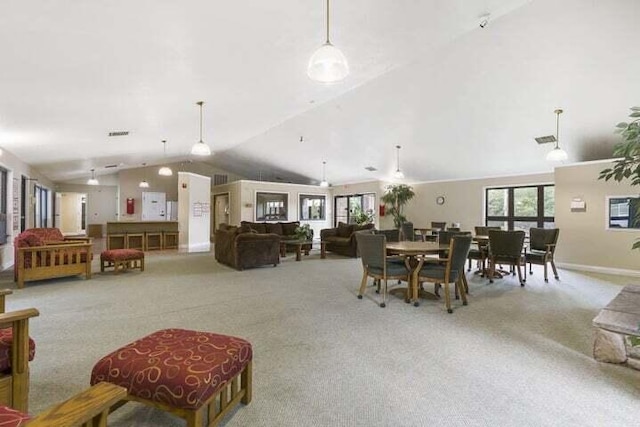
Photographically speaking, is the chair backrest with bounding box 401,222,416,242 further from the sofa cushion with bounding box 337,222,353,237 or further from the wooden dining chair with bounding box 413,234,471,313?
the wooden dining chair with bounding box 413,234,471,313

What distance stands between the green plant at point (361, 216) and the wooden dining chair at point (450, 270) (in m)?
6.27

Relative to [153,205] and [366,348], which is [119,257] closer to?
[366,348]

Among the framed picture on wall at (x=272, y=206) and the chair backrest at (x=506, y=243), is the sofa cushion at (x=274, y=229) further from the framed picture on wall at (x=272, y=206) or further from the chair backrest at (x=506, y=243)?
the chair backrest at (x=506, y=243)

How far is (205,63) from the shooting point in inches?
130

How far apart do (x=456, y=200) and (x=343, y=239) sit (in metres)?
3.52

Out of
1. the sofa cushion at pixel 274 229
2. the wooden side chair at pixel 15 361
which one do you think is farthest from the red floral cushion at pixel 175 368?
the sofa cushion at pixel 274 229

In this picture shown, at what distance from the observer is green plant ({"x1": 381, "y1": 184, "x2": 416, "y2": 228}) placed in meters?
9.80

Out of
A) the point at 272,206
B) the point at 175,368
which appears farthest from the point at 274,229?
the point at 175,368

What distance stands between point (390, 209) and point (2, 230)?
9.27 m

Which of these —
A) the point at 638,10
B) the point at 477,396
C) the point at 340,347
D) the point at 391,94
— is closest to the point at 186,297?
the point at 340,347

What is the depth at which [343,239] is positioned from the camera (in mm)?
8227

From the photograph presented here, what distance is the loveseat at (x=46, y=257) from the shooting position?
4.64 metres

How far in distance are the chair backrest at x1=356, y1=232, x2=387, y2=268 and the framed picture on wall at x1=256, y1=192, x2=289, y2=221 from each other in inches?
315

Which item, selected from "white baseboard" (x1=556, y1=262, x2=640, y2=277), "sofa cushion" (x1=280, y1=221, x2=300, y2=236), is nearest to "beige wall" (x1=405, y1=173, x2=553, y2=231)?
"white baseboard" (x1=556, y1=262, x2=640, y2=277)
